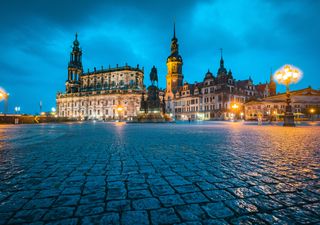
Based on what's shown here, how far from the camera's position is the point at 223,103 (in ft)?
180

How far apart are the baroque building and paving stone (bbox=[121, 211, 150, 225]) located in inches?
3048

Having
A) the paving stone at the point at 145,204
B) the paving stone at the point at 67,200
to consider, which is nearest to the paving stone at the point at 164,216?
the paving stone at the point at 145,204

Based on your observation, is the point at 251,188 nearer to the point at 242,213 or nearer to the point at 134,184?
the point at 242,213

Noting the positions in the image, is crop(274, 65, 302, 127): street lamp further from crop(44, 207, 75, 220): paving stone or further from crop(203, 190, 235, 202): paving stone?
crop(44, 207, 75, 220): paving stone

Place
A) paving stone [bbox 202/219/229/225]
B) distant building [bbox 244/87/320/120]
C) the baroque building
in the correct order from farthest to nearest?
the baroque building < distant building [bbox 244/87/320/120] < paving stone [bbox 202/219/229/225]

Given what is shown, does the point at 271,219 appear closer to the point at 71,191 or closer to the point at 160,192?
the point at 160,192

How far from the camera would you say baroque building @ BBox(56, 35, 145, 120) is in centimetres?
8394

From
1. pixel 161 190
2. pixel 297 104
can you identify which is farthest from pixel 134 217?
pixel 297 104

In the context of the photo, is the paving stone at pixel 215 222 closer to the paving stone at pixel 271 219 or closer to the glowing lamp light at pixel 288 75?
the paving stone at pixel 271 219

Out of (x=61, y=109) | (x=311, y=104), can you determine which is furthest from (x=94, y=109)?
(x=311, y=104)

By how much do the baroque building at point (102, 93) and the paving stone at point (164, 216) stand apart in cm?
7742

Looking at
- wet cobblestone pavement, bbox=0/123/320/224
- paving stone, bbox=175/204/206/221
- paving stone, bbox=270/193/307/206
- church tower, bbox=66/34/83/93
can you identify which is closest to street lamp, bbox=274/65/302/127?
wet cobblestone pavement, bbox=0/123/320/224

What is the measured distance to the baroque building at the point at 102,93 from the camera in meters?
83.9

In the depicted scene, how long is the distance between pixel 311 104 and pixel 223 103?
20.6 meters
